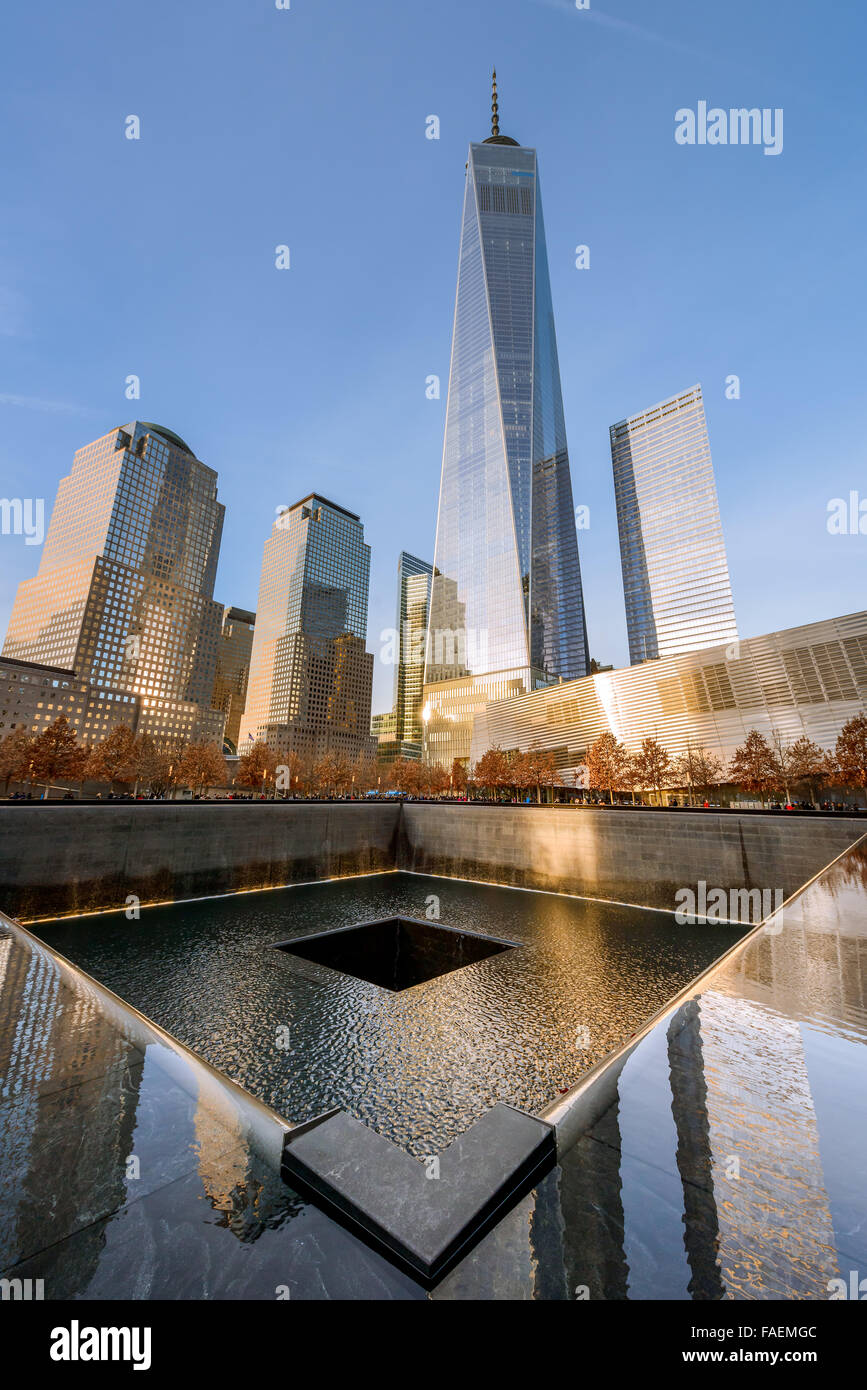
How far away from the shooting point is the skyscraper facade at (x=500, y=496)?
13888 cm

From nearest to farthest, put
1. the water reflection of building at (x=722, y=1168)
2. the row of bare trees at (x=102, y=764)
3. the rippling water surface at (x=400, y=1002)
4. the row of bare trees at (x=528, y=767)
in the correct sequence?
the water reflection of building at (x=722, y=1168) → the rippling water surface at (x=400, y=1002) → the row of bare trees at (x=528, y=767) → the row of bare trees at (x=102, y=764)

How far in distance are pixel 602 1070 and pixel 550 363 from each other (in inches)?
7721

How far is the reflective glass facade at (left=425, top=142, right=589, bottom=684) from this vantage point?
139000 millimetres

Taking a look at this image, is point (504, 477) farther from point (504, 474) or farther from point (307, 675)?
point (307, 675)

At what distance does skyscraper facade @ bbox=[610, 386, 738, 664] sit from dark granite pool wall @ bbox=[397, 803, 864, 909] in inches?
3940

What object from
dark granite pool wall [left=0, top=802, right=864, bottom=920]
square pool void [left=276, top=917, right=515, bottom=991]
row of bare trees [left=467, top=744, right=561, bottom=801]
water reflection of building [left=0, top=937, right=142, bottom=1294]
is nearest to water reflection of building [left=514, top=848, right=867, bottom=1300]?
water reflection of building [left=0, top=937, right=142, bottom=1294]

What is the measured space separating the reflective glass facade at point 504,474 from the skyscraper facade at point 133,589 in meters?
75.8

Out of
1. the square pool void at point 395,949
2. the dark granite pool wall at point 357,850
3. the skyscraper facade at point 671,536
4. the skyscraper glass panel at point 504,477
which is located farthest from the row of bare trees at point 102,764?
the skyscraper facade at point 671,536

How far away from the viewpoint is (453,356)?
6437 inches

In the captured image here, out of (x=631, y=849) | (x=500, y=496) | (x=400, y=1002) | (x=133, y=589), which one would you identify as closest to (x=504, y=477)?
(x=500, y=496)

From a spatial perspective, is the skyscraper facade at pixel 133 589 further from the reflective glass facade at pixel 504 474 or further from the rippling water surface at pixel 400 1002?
the rippling water surface at pixel 400 1002

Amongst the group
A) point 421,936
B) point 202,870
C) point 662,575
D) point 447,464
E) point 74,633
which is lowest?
point 421,936
